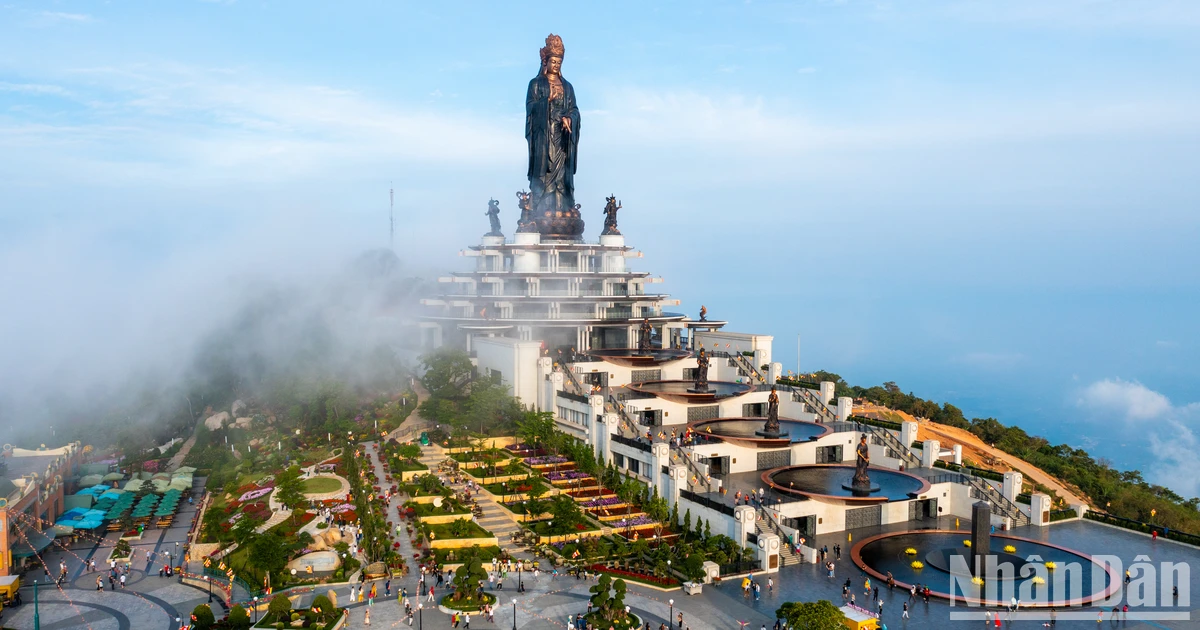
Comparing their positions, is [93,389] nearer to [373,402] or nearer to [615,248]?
[373,402]

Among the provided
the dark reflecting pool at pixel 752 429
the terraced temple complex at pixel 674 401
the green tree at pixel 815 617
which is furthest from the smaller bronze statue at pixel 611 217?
the green tree at pixel 815 617

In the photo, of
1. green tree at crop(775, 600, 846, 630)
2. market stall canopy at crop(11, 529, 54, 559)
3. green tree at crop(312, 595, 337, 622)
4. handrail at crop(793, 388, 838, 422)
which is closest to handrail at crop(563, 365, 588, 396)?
handrail at crop(793, 388, 838, 422)

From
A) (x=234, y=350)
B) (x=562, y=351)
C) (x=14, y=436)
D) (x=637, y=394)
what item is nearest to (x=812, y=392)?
Answer: (x=637, y=394)

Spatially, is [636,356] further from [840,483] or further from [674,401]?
[840,483]

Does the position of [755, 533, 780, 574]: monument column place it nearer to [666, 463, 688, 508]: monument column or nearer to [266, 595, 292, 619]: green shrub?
[666, 463, 688, 508]: monument column

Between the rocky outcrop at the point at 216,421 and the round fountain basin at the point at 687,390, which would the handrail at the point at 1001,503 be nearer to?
the round fountain basin at the point at 687,390

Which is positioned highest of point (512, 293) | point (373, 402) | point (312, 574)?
point (512, 293)
